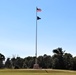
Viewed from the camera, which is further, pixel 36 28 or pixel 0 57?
pixel 0 57

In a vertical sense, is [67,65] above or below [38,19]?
below

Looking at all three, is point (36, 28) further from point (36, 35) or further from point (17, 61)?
point (17, 61)

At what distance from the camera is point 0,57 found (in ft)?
376

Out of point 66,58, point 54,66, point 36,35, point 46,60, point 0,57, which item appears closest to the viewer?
point 36,35

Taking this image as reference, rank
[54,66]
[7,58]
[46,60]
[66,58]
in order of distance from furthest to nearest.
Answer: [7,58] < [46,60] < [66,58] < [54,66]

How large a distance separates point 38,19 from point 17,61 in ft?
232

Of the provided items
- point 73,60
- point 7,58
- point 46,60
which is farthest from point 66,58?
point 7,58

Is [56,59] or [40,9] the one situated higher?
[40,9]

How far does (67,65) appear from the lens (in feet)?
273

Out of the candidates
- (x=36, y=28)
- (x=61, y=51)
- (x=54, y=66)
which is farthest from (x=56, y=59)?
(x=36, y=28)

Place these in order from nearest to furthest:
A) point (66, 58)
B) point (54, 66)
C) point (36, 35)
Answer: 1. point (36, 35)
2. point (54, 66)
3. point (66, 58)

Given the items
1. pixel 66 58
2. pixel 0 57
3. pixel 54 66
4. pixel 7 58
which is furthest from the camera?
pixel 7 58

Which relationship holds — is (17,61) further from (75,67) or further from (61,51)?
(75,67)

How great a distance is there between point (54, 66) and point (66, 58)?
7628 mm
